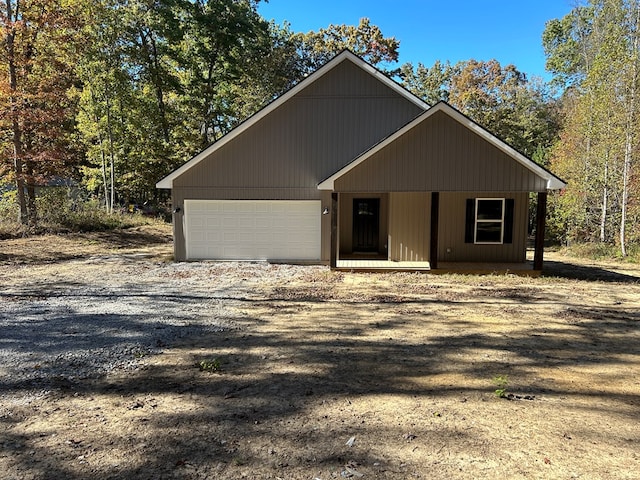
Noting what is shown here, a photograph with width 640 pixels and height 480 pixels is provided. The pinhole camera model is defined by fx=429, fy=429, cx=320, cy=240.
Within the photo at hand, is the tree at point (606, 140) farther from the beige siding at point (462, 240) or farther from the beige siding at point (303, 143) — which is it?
the beige siding at point (303, 143)

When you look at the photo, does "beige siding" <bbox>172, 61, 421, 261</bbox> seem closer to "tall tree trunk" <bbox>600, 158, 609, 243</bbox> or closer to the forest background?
the forest background

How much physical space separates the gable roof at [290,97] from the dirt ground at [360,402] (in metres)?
6.79

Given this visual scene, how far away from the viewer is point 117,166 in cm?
2645

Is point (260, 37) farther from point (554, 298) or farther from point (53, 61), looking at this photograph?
point (554, 298)

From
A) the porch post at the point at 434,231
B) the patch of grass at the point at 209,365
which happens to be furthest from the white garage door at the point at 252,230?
the patch of grass at the point at 209,365

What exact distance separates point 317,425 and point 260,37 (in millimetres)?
30113

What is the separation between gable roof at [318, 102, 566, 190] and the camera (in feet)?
35.7

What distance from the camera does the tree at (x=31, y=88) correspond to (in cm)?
1571

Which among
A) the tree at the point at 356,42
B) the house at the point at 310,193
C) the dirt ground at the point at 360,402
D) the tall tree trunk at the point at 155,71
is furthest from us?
the tree at the point at 356,42

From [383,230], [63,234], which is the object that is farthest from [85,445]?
[63,234]

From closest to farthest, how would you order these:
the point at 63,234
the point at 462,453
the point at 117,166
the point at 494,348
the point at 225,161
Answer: the point at 462,453 < the point at 494,348 < the point at 225,161 < the point at 63,234 < the point at 117,166

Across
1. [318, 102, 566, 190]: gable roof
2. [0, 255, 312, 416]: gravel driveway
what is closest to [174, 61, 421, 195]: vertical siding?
[318, 102, 566, 190]: gable roof

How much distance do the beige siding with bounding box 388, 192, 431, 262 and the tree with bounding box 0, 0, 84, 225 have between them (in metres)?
13.7

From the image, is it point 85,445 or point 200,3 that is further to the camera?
point 200,3
